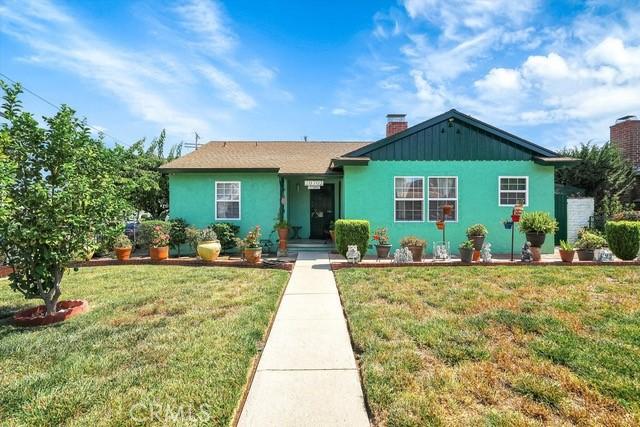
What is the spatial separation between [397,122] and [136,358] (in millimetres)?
13546

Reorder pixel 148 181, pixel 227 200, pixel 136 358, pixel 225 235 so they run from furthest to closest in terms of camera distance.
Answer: pixel 148 181 → pixel 227 200 → pixel 225 235 → pixel 136 358

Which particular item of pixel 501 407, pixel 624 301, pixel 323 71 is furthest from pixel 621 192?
pixel 501 407

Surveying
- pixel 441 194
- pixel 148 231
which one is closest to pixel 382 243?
pixel 441 194

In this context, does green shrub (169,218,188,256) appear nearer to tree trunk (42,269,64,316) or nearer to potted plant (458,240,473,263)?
tree trunk (42,269,64,316)

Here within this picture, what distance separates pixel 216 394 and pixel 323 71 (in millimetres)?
12692

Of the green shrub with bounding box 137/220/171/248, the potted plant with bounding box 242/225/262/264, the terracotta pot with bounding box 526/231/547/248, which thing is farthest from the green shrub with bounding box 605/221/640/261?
the green shrub with bounding box 137/220/171/248

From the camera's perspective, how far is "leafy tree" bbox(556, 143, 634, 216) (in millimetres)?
15438

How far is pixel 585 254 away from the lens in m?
9.05

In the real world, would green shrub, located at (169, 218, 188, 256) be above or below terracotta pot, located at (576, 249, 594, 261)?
above

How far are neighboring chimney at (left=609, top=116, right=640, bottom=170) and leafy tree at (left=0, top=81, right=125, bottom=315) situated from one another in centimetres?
2333

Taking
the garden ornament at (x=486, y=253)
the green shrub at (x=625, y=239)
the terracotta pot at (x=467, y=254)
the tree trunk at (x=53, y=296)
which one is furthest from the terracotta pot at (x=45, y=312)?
the green shrub at (x=625, y=239)

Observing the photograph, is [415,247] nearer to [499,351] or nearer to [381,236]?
[381,236]

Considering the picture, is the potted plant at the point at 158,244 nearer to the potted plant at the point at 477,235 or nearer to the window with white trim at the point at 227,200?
the window with white trim at the point at 227,200

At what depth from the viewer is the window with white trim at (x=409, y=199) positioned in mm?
10844
